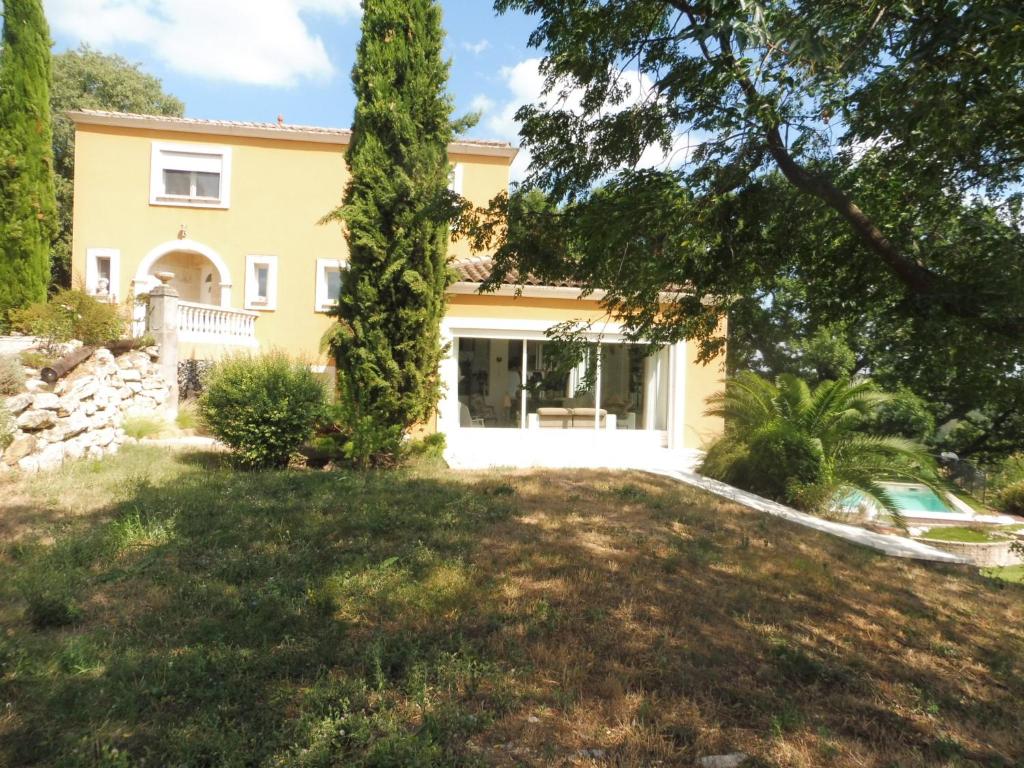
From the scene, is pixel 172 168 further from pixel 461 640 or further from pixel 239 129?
pixel 461 640

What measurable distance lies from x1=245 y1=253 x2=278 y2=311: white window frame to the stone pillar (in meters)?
6.78

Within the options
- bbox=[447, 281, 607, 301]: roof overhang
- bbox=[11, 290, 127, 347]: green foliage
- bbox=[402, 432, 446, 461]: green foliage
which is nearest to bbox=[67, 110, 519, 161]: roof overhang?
bbox=[447, 281, 607, 301]: roof overhang

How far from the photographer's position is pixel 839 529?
32.1ft

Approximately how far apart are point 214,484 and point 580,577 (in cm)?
507

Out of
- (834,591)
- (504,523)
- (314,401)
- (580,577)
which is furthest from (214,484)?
(834,591)

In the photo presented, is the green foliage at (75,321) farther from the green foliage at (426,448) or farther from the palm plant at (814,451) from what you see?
the palm plant at (814,451)

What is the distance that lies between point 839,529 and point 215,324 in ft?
47.2

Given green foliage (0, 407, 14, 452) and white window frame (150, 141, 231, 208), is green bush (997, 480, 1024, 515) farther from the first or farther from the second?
white window frame (150, 141, 231, 208)

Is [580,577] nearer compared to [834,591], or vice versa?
[580,577]

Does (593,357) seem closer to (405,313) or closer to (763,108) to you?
(763,108)

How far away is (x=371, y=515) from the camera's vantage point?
7254 mm

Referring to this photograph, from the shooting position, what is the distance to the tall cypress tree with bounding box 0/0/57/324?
16.5 m

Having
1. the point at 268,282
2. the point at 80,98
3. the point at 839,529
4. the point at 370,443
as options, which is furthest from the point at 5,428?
the point at 80,98

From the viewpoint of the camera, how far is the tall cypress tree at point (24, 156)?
16.5 meters
